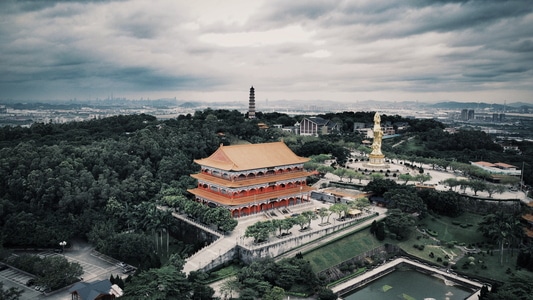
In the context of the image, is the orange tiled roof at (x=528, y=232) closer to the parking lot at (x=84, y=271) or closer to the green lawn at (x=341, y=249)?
the green lawn at (x=341, y=249)

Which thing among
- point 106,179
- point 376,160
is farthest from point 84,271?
point 376,160

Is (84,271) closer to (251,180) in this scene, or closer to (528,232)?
(251,180)

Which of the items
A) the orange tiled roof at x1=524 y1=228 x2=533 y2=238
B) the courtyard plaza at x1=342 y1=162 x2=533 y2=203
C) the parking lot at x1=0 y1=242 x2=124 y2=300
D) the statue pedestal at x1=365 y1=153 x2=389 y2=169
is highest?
the statue pedestal at x1=365 y1=153 x2=389 y2=169

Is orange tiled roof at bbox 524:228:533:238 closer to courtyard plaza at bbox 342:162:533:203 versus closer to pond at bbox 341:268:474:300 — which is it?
courtyard plaza at bbox 342:162:533:203

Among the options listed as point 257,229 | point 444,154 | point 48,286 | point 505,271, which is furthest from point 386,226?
point 444,154

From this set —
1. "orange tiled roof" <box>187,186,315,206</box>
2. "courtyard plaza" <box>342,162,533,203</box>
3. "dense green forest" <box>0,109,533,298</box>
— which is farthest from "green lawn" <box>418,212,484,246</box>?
"dense green forest" <box>0,109,533,298</box>

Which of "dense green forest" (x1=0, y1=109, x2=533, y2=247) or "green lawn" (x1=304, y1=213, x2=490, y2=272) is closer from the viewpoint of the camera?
"green lawn" (x1=304, y1=213, x2=490, y2=272)

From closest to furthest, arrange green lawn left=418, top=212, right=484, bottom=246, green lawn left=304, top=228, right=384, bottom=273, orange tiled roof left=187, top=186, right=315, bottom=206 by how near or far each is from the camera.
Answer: green lawn left=304, top=228, right=384, bottom=273
green lawn left=418, top=212, right=484, bottom=246
orange tiled roof left=187, top=186, right=315, bottom=206
